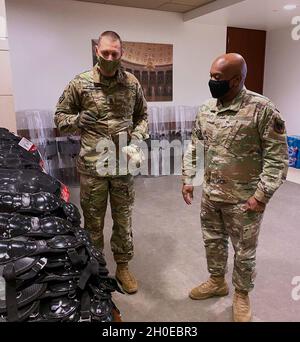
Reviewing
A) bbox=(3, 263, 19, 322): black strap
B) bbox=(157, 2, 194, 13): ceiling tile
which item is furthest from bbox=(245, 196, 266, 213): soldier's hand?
bbox=(157, 2, 194, 13): ceiling tile

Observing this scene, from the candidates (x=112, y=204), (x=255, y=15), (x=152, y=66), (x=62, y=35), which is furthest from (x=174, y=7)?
(x=112, y=204)

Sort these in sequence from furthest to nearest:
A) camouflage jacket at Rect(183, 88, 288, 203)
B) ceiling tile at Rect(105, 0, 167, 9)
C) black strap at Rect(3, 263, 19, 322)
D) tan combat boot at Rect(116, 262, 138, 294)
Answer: ceiling tile at Rect(105, 0, 167, 9) → tan combat boot at Rect(116, 262, 138, 294) → camouflage jacket at Rect(183, 88, 288, 203) → black strap at Rect(3, 263, 19, 322)

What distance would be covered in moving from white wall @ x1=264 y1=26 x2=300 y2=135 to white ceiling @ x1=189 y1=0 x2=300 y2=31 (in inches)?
11.4

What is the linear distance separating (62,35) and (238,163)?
379 centimetres

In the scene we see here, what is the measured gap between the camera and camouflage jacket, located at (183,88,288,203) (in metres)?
1.62

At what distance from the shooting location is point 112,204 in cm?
218

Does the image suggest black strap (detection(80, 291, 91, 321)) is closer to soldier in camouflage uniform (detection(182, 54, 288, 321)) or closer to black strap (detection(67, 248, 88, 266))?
black strap (detection(67, 248, 88, 266))

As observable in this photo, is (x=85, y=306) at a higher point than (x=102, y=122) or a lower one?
lower

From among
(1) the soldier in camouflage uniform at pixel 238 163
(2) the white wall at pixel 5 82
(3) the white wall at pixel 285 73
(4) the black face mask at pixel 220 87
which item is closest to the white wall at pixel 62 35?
(2) the white wall at pixel 5 82

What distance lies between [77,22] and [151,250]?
354cm

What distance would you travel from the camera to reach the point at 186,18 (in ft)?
17.0

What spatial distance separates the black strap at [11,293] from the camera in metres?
0.83

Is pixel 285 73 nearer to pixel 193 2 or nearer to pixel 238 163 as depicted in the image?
pixel 193 2
